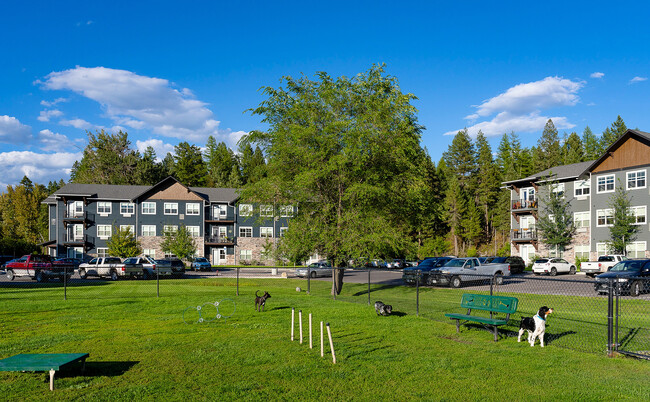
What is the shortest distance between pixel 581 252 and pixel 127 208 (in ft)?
172

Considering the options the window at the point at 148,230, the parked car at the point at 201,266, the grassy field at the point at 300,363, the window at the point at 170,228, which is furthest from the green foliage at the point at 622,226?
the window at the point at 148,230

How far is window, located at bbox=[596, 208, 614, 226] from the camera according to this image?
4439cm

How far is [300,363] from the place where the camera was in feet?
30.7

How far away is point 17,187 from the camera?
318 feet

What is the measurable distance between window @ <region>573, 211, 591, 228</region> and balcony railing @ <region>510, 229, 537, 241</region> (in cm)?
425

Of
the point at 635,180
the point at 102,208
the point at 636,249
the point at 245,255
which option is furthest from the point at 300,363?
the point at 102,208

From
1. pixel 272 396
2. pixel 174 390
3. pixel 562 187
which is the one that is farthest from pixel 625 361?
pixel 562 187

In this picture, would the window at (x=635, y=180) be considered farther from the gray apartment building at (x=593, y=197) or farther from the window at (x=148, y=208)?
the window at (x=148, y=208)

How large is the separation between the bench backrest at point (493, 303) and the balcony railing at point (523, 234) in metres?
42.1

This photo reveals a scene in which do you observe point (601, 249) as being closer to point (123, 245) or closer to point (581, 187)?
point (581, 187)

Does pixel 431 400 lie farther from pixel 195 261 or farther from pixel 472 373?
pixel 195 261

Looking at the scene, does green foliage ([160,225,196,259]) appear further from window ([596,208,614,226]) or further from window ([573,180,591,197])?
window ([596,208,614,226])

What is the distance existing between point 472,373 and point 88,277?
1448 inches

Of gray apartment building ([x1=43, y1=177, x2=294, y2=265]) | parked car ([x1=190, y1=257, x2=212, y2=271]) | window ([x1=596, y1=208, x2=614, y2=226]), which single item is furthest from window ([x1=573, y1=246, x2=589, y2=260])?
parked car ([x1=190, y1=257, x2=212, y2=271])
